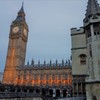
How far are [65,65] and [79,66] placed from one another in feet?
175

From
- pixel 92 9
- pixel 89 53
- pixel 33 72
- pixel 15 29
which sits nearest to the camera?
pixel 89 53

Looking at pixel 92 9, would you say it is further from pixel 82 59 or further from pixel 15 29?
pixel 15 29

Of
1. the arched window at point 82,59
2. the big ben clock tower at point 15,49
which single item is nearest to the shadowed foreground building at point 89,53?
the arched window at point 82,59

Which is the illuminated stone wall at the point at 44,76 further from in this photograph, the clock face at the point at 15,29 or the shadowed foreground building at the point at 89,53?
the shadowed foreground building at the point at 89,53

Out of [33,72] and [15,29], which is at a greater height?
[15,29]

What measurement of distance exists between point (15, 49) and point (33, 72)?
18.7 meters

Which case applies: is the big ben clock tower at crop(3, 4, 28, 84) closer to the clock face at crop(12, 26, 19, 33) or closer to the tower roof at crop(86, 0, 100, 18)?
the clock face at crop(12, 26, 19, 33)

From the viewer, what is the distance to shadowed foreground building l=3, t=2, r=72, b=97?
243 ft

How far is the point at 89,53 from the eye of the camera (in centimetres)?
2217

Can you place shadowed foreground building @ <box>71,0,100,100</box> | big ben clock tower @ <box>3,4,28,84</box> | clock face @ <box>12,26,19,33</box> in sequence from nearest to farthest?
shadowed foreground building @ <box>71,0,100,100</box> < big ben clock tower @ <box>3,4,28,84</box> < clock face @ <box>12,26,19,33</box>

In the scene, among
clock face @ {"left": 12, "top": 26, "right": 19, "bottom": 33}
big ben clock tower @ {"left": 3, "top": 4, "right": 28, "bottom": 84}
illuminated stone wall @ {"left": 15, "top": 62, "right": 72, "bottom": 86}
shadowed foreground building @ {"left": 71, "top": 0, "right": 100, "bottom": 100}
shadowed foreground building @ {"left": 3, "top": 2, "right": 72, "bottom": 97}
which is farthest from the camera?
clock face @ {"left": 12, "top": 26, "right": 19, "bottom": 33}

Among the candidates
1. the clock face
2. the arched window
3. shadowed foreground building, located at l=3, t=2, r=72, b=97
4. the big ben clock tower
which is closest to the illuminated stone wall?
shadowed foreground building, located at l=3, t=2, r=72, b=97

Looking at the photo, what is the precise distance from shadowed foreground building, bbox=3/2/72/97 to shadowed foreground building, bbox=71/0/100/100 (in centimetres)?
4632

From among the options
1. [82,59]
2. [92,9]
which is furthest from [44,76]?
[92,9]
